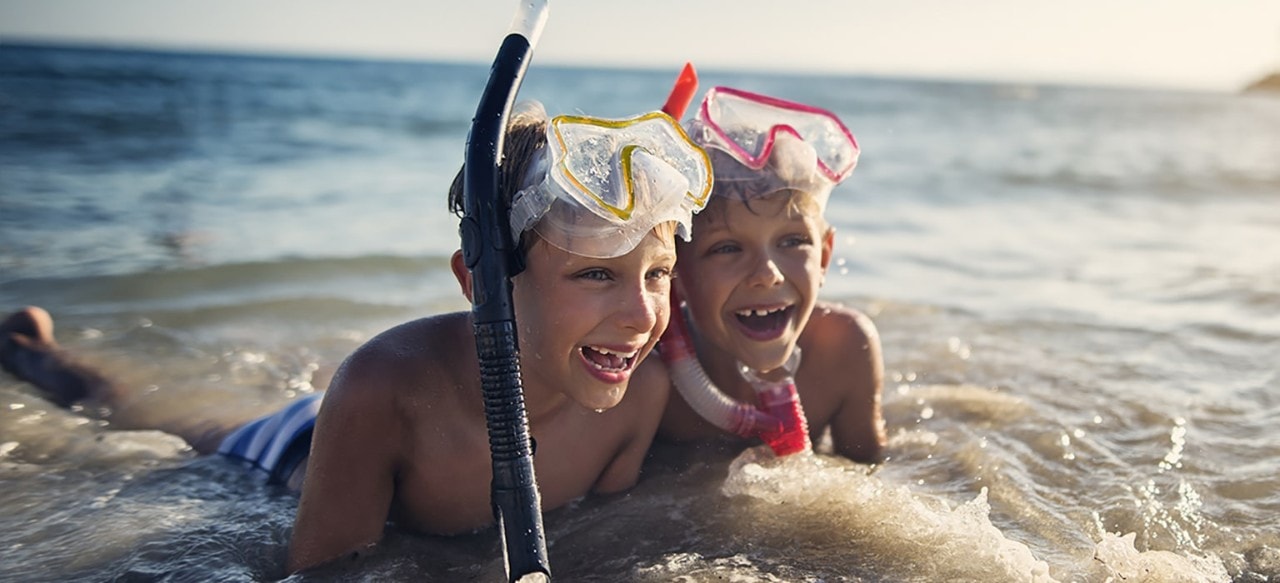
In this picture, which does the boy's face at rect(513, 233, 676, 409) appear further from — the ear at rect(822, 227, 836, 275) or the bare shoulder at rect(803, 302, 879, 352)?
the bare shoulder at rect(803, 302, 879, 352)

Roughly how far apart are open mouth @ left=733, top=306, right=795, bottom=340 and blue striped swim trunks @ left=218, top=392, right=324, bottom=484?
1.39m

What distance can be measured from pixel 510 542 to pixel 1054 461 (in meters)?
2.42

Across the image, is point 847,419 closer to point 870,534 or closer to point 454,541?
point 870,534

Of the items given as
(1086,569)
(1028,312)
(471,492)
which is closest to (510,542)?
(471,492)

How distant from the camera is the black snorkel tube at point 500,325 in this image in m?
2.11

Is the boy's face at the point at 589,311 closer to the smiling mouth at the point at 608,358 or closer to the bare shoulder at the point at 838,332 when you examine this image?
the smiling mouth at the point at 608,358

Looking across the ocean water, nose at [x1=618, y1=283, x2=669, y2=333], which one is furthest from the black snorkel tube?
the ocean water

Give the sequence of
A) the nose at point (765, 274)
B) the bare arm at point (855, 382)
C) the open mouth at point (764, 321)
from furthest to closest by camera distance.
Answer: the bare arm at point (855, 382), the open mouth at point (764, 321), the nose at point (765, 274)

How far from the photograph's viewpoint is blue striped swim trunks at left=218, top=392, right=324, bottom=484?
3551mm

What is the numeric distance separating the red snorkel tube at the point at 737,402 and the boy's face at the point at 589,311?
0.58m

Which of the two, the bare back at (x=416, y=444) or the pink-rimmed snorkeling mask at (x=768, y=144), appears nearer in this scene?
the bare back at (x=416, y=444)

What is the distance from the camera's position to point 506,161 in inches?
104

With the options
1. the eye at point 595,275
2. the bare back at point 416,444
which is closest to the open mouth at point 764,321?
the bare back at point 416,444

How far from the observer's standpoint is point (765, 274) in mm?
3172
